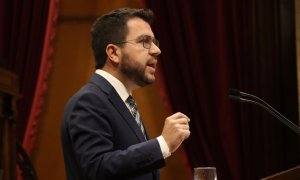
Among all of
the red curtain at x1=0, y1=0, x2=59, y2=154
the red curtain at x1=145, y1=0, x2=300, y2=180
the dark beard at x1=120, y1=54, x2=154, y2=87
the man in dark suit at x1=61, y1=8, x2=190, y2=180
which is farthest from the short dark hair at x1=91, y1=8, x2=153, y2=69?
the red curtain at x1=0, y1=0, x2=59, y2=154

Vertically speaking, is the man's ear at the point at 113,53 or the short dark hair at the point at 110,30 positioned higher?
the short dark hair at the point at 110,30

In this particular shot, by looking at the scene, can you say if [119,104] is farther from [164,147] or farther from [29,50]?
[29,50]

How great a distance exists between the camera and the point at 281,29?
3.85 m

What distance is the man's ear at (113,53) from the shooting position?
2213 millimetres

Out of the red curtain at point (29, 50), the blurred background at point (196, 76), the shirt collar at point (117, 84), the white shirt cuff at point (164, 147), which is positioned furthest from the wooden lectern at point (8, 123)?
the white shirt cuff at point (164, 147)

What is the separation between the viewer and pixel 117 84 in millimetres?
2150

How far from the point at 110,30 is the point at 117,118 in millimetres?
478

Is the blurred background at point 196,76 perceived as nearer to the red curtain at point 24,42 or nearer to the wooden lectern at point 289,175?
the red curtain at point 24,42

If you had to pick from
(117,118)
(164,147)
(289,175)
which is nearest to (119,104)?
(117,118)

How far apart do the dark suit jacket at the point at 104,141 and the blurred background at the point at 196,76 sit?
1.70 metres

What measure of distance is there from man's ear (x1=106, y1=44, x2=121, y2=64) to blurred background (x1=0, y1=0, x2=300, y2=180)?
63.3 inches

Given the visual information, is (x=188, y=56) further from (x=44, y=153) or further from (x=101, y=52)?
(x=101, y=52)

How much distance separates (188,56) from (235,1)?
1.79 ft

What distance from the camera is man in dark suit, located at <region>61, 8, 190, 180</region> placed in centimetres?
181
